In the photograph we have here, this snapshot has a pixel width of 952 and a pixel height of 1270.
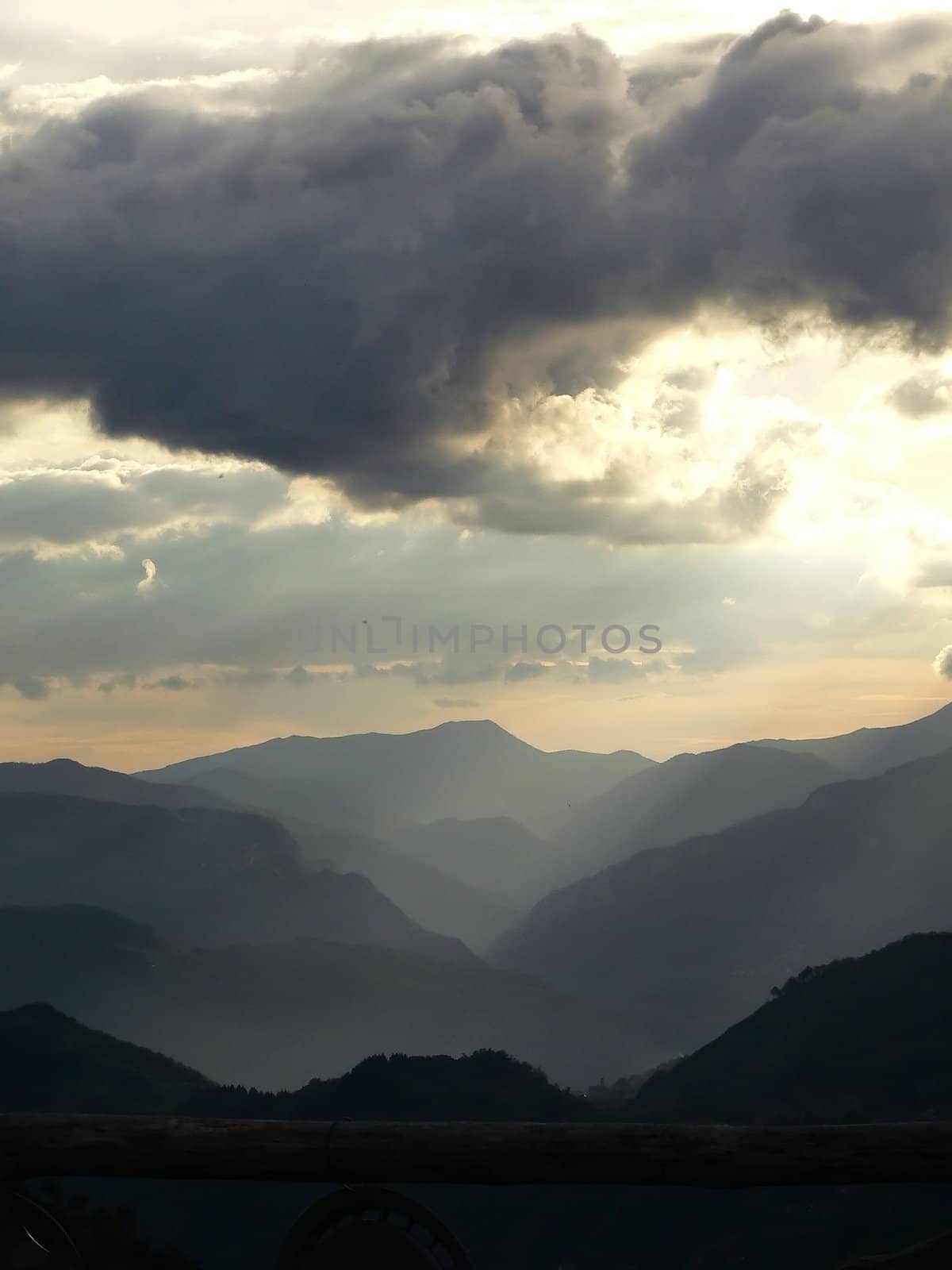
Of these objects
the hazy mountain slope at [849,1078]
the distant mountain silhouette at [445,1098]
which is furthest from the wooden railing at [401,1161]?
the distant mountain silhouette at [445,1098]

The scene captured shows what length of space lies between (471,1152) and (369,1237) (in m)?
0.88

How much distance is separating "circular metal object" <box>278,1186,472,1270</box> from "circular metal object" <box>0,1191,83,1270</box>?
129cm

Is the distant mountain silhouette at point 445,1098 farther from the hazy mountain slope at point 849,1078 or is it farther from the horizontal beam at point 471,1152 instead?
the horizontal beam at point 471,1152

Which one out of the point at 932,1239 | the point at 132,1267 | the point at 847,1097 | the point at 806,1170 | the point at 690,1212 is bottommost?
the point at 690,1212

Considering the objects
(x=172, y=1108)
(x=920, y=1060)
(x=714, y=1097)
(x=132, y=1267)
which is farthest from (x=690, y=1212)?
(x=132, y=1267)

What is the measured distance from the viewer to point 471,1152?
613 cm

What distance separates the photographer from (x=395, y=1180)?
6.33m

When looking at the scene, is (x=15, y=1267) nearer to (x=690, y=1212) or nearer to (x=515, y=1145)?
(x=515, y=1145)

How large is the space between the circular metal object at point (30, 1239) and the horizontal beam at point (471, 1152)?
30 centimetres

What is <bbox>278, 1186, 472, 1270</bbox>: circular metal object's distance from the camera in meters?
6.44

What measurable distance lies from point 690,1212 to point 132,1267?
175453 millimetres

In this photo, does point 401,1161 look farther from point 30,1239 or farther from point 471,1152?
point 30,1239

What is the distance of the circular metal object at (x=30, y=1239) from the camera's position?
6.75 m

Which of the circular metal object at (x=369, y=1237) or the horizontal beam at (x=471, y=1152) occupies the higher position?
the horizontal beam at (x=471, y=1152)
